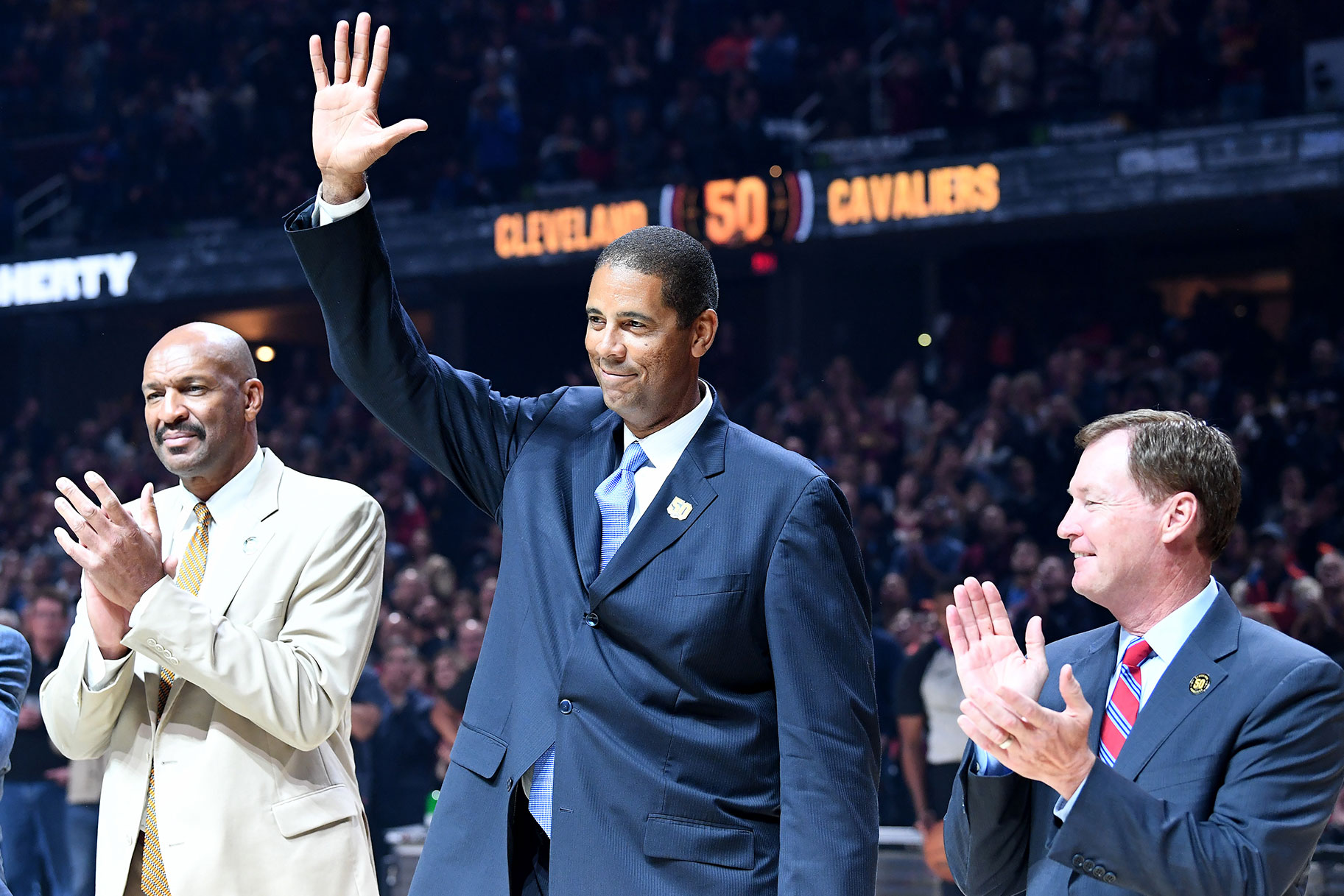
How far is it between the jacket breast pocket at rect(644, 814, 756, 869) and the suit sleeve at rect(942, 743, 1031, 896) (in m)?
0.34

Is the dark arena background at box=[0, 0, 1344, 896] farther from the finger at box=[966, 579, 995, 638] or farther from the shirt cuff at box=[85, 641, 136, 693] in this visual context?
the finger at box=[966, 579, 995, 638]

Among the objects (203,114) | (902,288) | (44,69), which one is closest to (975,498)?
(902,288)

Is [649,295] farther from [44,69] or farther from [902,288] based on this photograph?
[44,69]

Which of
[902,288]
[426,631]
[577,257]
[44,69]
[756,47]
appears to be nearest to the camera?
[426,631]

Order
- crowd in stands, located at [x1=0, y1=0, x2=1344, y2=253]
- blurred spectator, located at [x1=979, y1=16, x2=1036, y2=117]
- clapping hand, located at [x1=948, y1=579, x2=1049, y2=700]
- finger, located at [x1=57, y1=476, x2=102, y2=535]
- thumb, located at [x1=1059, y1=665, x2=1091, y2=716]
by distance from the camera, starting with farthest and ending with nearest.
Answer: blurred spectator, located at [x1=979, y1=16, x2=1036, y2=117]
crowd in stands, located at [x1=0, y1=0, x2=1344, y2=253]
finger, located at [x1=57, y1=476, x2=102, y2=535]
clapping hand, located at [x1=948, y1=579, x2=1049, y2=700]
thumb, located at [x1=1059, y1=665, x2=1091, y2=716]

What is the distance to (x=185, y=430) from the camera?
2.87 metres

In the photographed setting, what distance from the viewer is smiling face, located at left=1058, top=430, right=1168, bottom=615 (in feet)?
7.55

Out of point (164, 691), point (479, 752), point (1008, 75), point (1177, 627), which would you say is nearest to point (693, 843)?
point (479, 752)

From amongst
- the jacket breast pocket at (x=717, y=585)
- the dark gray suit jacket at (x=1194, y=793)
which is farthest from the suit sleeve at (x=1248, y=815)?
the jacket breast pocket at (x=717, y=585)

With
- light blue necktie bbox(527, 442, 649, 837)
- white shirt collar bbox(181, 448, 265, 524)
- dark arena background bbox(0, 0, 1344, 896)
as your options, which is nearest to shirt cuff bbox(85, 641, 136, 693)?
white shirt collar bbox(181, 448, 265, 524)

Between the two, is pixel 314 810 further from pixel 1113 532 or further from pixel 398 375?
pixel 1113 532

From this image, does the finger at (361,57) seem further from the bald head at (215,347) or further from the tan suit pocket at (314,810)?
the tan suit pocket at (314,810)

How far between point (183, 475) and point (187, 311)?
13558 mm

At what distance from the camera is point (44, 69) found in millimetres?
16188
